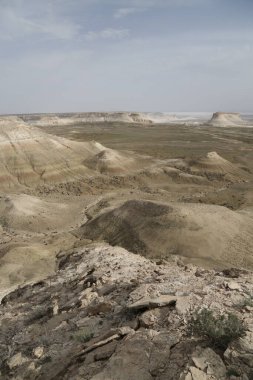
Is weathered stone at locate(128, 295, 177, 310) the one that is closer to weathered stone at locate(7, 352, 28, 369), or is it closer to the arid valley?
the arid valley

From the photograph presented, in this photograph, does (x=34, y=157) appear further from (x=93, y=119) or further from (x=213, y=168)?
(x=93, y=119)

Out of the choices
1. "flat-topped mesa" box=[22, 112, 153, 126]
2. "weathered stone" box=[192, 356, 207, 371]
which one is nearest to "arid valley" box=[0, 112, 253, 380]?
"weathered stone" box=[192, 356, 207, 371]

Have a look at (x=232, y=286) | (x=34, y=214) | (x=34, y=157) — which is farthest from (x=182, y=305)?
(x=34, y=157)

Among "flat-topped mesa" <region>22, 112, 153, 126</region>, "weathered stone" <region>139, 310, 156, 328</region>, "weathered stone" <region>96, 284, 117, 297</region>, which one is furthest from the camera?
"flat-topped mesa" <region>22, 112, 153, 126</region>

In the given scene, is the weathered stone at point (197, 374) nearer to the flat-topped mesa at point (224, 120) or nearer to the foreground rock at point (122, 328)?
the foreground rock at point (122, 328)

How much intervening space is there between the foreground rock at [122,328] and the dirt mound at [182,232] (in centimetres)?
849

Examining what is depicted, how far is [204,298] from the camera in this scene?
928 centimetres

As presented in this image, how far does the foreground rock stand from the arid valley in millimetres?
29

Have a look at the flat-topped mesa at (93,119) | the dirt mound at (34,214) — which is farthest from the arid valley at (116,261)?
the flat-topped mesa at (93,119)

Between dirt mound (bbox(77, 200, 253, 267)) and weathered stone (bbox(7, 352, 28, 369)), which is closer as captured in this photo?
weathered stone (bbox(7, 352, 28, 369))

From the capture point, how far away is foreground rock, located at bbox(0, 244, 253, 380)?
23.2ft

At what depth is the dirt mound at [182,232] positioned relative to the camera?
22328 millimetres

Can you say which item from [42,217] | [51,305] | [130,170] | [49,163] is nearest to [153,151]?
[130,170]

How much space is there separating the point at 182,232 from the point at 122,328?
15842 millimetres
